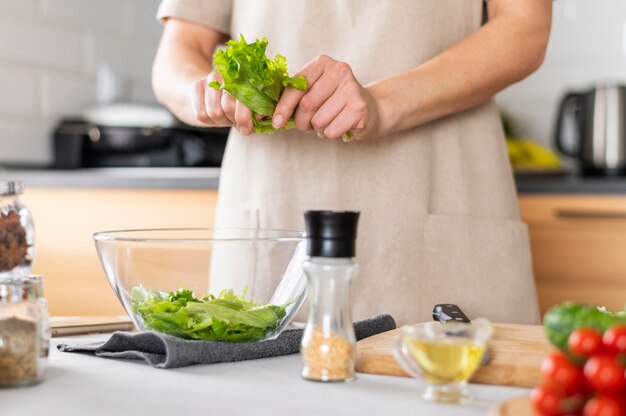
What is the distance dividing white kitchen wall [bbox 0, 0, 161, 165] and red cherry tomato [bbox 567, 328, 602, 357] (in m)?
2.35

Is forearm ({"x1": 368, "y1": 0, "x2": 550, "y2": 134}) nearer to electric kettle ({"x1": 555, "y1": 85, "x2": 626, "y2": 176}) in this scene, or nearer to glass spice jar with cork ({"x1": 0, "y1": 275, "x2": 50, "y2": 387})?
glass spice jar with cork ({"x1": 0, "y1": 275, "x2": 50, "y2": 387})

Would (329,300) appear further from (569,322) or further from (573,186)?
(573,186)

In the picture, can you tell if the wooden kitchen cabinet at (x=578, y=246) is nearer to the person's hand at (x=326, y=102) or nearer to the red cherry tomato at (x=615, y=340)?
the person's hand at (x=326, y=102)

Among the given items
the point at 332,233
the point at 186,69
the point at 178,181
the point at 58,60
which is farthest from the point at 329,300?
the point at 58,60

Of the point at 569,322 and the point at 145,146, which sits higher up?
the point at 145,146

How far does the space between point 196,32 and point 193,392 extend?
101cm

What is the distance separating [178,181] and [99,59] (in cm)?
89

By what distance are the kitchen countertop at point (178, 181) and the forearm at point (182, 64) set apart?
653 mm

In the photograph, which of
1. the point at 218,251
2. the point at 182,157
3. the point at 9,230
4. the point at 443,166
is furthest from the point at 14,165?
the point at 218,251

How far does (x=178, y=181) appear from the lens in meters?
2.40

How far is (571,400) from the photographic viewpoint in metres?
0.66

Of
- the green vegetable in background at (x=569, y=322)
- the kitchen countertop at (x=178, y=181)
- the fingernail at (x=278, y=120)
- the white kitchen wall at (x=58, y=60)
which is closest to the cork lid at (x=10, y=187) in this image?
the fingernail at (x=278, y=120)

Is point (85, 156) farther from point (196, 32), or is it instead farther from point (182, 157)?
point (196, 32)

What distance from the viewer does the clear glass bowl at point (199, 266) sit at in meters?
1.05
